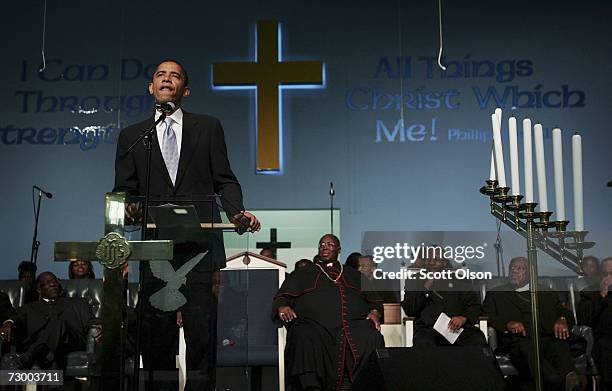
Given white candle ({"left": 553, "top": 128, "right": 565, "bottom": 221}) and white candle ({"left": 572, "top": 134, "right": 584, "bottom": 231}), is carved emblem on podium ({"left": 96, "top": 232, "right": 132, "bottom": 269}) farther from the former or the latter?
white candle ({"left": 572, "top": 134, "right": 584, "bottom": 231})

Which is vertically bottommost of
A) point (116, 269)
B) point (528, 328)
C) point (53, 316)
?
point (528, 328)

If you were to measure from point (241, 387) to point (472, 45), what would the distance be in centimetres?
615

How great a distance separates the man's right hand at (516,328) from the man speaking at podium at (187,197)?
3.28 m

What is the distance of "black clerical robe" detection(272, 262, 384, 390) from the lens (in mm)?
5688

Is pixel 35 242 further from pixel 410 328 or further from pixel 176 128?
pixel 176 128

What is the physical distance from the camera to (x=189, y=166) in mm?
3330

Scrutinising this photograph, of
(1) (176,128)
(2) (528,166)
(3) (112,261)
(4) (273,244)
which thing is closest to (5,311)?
(4) (273,244)

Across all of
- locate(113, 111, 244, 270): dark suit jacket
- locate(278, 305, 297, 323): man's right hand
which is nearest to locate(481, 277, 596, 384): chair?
locate(278, 305, 297, 323): man's right hand

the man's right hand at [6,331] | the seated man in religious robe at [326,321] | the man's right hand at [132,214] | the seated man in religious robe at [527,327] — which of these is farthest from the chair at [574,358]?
the man's right hand at [132,214]

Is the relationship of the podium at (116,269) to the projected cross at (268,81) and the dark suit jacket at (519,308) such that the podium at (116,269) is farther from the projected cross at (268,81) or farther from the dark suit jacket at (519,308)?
the projected cross at (268,81)

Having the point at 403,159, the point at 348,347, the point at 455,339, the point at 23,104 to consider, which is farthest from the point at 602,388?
the point at 23,104

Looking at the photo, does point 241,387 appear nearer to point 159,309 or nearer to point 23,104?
point 159,309

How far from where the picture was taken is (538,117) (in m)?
8.12

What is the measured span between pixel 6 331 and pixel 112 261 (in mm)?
3663
